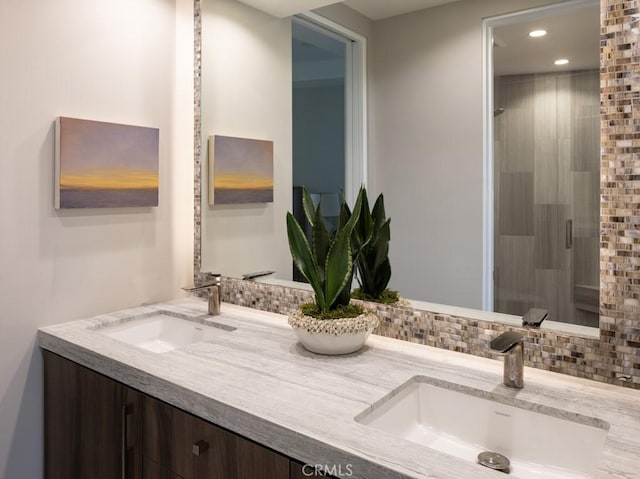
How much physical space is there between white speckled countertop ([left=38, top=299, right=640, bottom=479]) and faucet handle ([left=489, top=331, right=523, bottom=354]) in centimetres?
11

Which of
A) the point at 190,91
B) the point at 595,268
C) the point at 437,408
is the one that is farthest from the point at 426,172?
the point at 190,91

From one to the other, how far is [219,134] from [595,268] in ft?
4.64

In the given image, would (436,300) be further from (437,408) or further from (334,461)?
(334,461)

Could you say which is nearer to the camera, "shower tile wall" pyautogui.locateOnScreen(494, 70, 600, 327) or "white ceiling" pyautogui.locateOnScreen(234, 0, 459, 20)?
"shower tile wall" pyautogui.locateOnScreen(494, 70, 600, 327)

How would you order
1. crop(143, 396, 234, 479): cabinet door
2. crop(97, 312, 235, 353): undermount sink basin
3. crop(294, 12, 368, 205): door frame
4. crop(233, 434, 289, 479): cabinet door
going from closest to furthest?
crop(233, 434, 289, 479): cabinet door
crop(143, 396, 234, 479): cabinet door
crop(294, 12, 368, 205): door frame
crop(97, 312, 235, 353): undermount sink basin

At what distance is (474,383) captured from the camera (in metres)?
1.09

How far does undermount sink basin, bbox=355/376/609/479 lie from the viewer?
94cm

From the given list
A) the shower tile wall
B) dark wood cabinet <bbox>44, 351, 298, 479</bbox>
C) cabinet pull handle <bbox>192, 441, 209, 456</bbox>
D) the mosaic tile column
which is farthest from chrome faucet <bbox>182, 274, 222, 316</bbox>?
the mosaic tile column

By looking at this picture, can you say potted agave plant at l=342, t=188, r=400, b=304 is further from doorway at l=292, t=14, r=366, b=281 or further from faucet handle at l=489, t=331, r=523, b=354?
faucet handle at l=489, t=331, r=523, b=354

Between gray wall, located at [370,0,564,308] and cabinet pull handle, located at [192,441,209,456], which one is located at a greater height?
gray wall, located at [370,0,564,308]

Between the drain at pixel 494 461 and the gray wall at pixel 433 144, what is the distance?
400 millimetres

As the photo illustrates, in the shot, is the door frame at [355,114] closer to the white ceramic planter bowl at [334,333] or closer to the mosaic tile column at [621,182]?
the white ceramic planter bowl at [334,333]

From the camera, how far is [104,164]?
5.33 feet

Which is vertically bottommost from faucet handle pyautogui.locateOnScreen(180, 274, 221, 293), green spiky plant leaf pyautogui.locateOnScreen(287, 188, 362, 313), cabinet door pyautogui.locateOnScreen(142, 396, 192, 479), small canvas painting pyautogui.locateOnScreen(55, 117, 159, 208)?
cabinet door pyautogui.locateOnScreen(142, 396, 192, 479)
